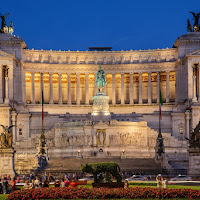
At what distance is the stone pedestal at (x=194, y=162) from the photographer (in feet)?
231

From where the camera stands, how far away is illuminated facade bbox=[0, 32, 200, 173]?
9950 cm

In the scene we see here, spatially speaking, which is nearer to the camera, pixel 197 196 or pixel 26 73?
pixel 197 196

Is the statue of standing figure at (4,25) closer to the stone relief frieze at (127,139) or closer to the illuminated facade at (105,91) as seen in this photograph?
the illuminated facade at (105,91)

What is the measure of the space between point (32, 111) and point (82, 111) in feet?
35.7

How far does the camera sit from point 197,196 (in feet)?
145

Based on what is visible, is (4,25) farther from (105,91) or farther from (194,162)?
(194,162)

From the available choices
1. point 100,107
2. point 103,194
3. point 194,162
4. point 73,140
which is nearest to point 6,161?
point 194,162

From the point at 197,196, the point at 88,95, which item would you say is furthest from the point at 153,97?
the point at 197,196

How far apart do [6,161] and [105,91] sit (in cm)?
5945

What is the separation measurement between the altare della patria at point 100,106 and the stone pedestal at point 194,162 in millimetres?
6611

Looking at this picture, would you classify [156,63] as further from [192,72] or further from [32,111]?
[32,111]

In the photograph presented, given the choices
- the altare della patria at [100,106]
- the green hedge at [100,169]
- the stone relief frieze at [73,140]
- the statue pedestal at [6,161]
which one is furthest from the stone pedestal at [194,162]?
the stone relief frieze at [73,140]

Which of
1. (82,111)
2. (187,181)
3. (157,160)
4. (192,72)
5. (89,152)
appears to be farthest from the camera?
(82,111)

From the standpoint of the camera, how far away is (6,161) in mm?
70562
